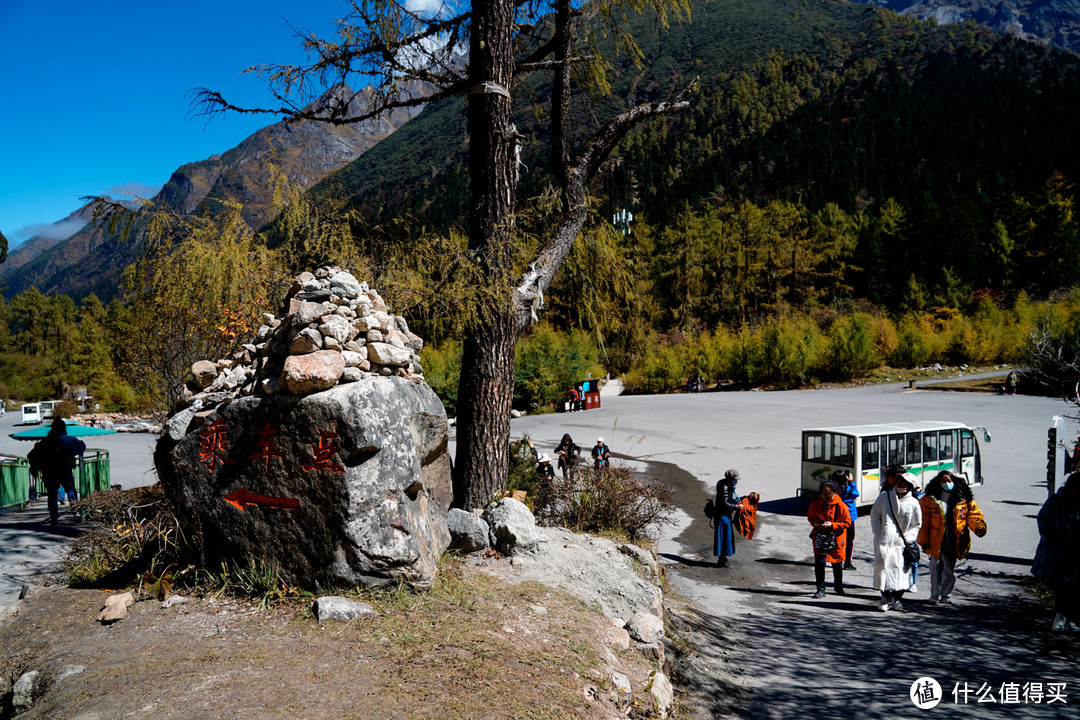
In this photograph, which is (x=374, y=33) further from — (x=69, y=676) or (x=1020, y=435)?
(x=1020, y=435)

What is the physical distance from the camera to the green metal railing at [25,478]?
12.2m

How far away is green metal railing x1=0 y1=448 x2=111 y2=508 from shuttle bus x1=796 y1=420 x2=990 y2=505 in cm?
1432

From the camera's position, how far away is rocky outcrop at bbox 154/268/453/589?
4.38 metres

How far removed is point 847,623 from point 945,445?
9.83 m

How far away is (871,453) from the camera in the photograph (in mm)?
13258

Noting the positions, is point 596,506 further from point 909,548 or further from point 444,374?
point 444,374

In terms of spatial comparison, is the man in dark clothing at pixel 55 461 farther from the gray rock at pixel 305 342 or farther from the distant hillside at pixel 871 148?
the distant hillside at pixel 871 148

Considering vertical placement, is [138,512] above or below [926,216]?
below

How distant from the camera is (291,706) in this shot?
311 centimetres

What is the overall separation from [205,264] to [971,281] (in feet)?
234

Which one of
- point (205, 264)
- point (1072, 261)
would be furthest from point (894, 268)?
point (205, 264)

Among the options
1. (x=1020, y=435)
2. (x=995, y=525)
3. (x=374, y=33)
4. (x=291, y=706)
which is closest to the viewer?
(x=291, y=706)

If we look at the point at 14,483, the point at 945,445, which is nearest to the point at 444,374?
the point at 14,483

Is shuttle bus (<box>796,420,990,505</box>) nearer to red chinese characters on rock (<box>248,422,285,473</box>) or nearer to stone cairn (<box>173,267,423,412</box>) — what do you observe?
stone cairn (<box>173,267,423,412</box>)
